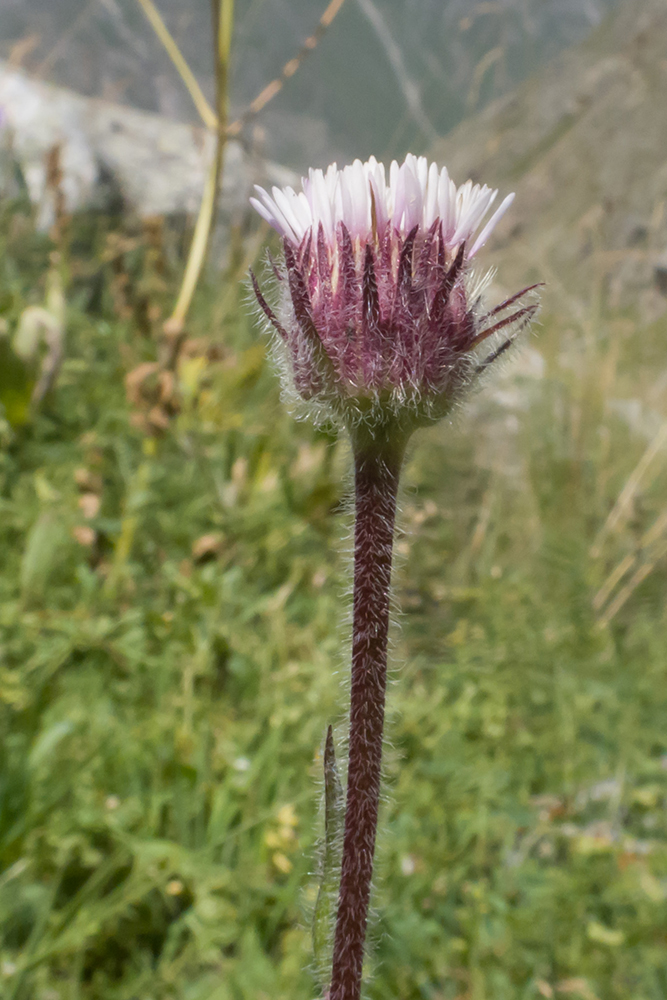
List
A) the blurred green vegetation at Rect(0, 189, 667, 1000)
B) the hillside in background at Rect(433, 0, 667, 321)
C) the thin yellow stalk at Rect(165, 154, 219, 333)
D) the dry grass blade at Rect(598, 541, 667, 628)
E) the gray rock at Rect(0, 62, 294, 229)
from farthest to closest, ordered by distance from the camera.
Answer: the hillside in background at Rect(433, 0, 667, 321) → the gray rock at Rect(0, 62, 294, 229) → the thin yellow stalk at Rect(165, 154, 219, 333) → the dry grass blade at Rect(598, 541, 667, 628) → the blurred green vegetation at Rect(0, 189, 667, 1000)

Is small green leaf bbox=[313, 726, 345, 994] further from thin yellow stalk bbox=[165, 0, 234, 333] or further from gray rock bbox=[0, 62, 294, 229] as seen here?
gray rock bbox=[0, 62, 294, 229]

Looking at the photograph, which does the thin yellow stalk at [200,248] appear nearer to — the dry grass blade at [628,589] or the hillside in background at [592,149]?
→ the dry grass blade at [628,589]

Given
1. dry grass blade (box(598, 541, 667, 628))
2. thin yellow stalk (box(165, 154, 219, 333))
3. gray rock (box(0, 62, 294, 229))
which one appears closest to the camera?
dry grass blade (box(598, 541, 667, 628))

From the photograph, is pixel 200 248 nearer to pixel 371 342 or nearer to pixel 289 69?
pixel 289 69

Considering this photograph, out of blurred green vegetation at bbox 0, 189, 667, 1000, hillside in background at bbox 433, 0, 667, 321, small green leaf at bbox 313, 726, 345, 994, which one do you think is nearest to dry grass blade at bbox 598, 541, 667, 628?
blurred green vegetation at bbox 0, 189, 667, 1000

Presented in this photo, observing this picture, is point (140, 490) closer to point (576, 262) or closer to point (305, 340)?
point (305, 340)

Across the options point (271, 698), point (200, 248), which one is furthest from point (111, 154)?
point (271, 698)

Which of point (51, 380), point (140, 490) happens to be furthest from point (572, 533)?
point (51, 380)
